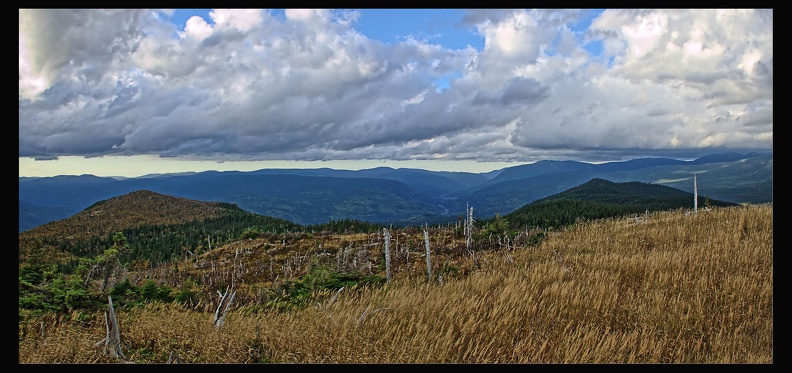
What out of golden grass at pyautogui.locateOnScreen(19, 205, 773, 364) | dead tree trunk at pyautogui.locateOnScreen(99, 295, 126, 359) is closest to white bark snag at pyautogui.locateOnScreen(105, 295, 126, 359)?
dead tree trunk at pyautogui.locateOnScreen(99, 295, 126, 359)

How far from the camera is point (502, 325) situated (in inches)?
257

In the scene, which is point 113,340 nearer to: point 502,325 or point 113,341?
point 113,341

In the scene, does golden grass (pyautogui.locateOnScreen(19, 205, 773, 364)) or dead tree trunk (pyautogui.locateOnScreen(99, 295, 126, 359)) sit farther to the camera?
dead tree trunk (pyautogui.locateOnScreen(99, 295, 126, 359))

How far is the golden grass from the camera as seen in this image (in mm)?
5852

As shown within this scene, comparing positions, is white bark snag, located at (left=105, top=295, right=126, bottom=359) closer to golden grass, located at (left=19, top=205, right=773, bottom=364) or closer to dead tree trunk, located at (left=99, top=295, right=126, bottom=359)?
dead tree trunk, located at (left=99, top=295, right=126, bottom=359)

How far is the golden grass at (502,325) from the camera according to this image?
5.85 meters

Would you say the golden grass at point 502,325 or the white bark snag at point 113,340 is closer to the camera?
the golden grass at point 502,325

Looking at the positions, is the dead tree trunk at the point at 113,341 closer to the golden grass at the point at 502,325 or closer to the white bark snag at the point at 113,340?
the white bark snag at the point at 113,340

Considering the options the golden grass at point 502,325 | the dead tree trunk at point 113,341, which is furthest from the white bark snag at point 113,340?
the golden grass at point 502,325

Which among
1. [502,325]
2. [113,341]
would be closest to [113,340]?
[113,341]
